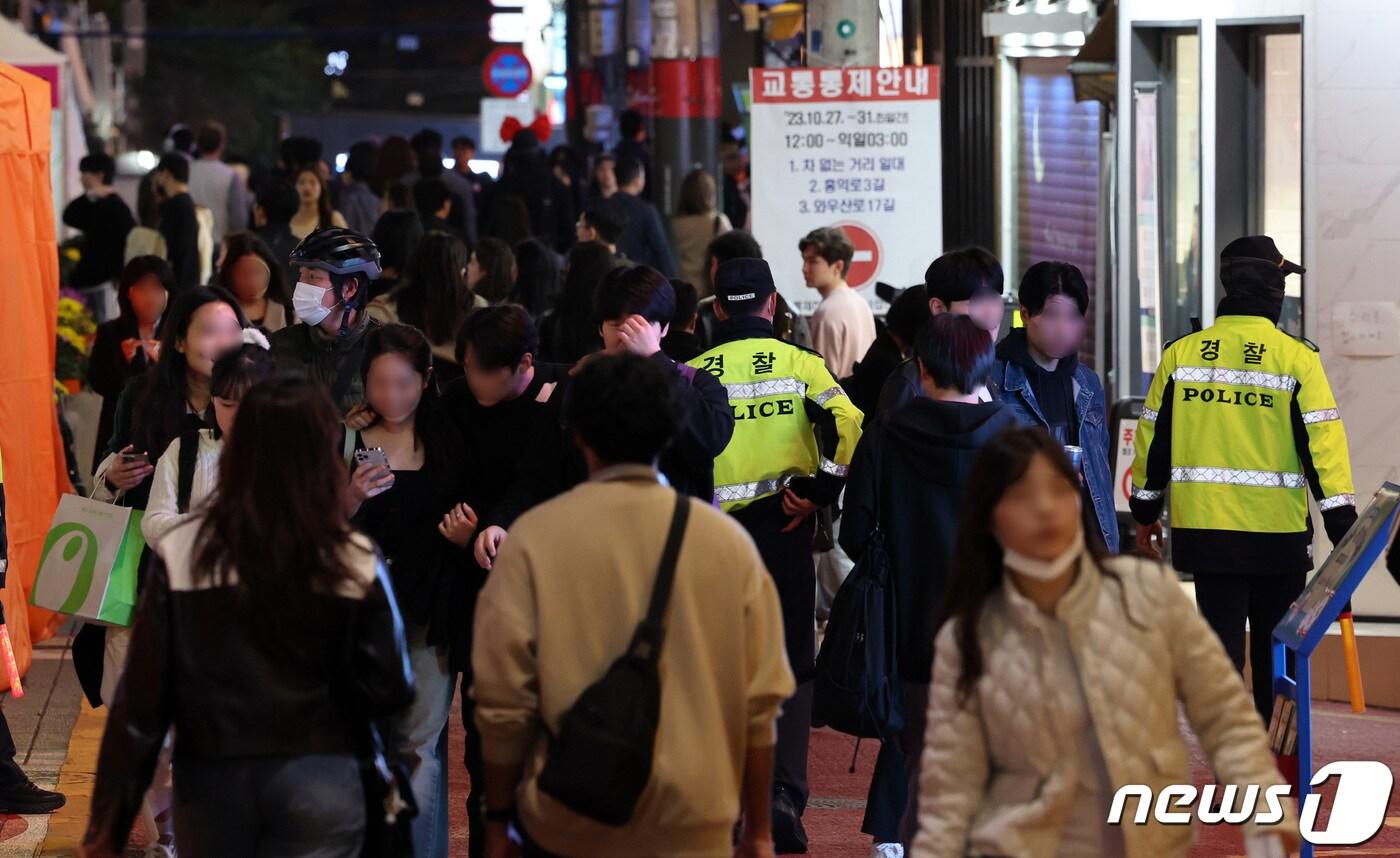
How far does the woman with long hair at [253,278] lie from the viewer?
372 inches

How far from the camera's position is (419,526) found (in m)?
6.10

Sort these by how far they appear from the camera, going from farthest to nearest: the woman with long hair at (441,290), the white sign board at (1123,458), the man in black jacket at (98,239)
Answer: the man in black jacket at (98,239), the white sign board at (1123,458), the woman with long hair at (441,290)

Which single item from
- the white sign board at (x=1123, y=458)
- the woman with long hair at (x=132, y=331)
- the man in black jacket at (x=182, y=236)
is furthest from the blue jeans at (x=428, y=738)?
the man in black jacket at (x=182, y=236)

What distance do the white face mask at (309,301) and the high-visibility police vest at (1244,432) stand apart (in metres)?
3.01

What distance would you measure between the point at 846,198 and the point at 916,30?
4713 millimetres

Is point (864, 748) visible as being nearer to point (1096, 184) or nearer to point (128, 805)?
point (128, 805)

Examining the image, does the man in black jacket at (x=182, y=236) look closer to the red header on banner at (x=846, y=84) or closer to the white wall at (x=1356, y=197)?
the red header on banner at (x=846, y=84)

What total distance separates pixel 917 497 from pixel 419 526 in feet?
4.78

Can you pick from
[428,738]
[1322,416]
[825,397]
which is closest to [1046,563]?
[428,738]

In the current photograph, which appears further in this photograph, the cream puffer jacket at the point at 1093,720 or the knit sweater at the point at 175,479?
the knit sweater at the point at 175,479

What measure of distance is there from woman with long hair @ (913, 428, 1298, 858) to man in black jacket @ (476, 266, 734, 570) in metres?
1.59

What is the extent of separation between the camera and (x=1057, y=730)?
401 cm

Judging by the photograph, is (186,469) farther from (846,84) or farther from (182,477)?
(846,84)

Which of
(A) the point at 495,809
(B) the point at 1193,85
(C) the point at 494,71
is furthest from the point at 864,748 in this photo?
(C) the point at 494,71
